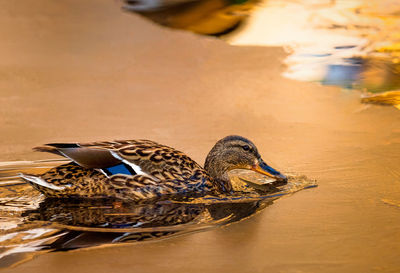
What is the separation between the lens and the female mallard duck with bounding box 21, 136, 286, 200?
6.52 m

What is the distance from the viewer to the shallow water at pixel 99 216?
547 cm

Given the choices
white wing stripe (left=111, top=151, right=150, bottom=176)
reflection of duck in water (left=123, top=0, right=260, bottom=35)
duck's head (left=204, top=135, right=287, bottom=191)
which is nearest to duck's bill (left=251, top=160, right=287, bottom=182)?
duck's head (left=204, top=135, right=287, bottom=191)

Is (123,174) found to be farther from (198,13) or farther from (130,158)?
(198,13)

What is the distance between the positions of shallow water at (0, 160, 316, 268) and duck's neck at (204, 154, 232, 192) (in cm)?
14

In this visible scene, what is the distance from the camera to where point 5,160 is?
7.70 metres

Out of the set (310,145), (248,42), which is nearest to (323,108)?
(310,145)

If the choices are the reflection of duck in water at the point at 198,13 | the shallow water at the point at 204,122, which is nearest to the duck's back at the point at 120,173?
the shallow water at the point at 204,122

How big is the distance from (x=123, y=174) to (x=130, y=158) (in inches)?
6.4

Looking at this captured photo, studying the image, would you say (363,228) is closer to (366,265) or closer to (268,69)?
(366,265)

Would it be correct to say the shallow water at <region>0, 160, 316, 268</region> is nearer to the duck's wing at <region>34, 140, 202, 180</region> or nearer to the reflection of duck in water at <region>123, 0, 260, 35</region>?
the duck's wing at <region>34, 140, 202, 180</region>

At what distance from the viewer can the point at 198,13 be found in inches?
606

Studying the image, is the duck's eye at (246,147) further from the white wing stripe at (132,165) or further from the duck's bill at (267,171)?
the white wing stripe at (132,165)

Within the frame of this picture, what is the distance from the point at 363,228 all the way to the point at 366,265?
32.7 inches

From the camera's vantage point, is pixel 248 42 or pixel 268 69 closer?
pixel 268 69
